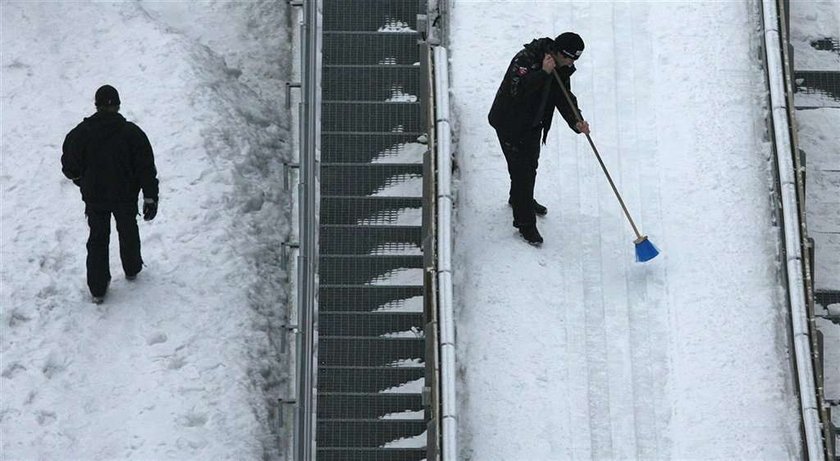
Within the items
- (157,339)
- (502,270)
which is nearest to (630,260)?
(502,270)

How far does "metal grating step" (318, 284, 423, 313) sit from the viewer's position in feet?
49.3

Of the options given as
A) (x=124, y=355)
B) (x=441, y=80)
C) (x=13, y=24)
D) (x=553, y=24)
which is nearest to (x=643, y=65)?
(x=553, y=24)

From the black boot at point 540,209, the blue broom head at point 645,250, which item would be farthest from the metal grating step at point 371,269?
the blue broom head at point 645,250

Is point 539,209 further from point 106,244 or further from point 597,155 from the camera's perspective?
point 106,244

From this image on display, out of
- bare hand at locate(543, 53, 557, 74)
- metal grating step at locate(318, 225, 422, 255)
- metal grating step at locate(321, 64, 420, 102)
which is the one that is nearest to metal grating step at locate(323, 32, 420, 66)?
metal grating step at locate(321, 64, 420, 102)

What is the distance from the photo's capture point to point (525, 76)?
1342 centimetres

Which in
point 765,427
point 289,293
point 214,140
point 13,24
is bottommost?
point 765,427

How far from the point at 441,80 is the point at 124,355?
371cm

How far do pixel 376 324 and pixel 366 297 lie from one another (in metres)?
0.29

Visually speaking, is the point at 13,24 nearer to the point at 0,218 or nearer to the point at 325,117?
the point at 0,218

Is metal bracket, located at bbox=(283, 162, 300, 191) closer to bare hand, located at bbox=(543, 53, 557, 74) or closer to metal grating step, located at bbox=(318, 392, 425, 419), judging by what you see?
metal grating step, located at bbox=(318, 392, 425, 419)

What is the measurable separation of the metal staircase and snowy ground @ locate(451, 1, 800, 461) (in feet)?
2.58

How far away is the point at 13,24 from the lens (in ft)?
58.5

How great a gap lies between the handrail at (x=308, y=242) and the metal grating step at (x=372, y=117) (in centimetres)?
16
